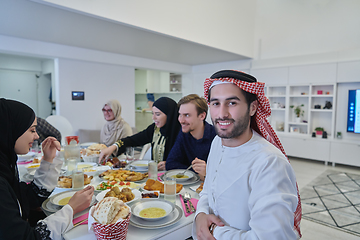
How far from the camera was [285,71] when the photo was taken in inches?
224

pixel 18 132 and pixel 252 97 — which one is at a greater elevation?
pixel 252 97

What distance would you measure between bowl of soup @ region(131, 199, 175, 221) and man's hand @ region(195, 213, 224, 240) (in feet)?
0.58

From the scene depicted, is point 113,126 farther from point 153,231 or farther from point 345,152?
point 345,152

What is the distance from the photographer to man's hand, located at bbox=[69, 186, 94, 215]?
3.92ft

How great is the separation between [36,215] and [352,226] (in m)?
3.15

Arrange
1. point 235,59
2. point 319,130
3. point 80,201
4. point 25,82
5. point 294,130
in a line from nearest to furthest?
point 80,201 < point 319,130 < point 294,130 < point 235,59 < point 25,82

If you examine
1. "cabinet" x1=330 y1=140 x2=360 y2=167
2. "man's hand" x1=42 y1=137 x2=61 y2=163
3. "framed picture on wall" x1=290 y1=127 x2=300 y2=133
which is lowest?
"cabinet" x1=330 y1=140 x2=360 y2=167

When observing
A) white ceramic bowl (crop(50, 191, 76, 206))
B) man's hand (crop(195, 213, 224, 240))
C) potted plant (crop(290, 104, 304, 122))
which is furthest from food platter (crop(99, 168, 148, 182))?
potted plant (crop(290, 104, 304, 122))

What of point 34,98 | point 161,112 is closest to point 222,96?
point 161,112

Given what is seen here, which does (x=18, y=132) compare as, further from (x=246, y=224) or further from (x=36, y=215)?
(x=246, y=224)

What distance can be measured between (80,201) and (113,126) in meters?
2.57

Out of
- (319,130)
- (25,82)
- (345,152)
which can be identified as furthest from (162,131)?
(25,82)

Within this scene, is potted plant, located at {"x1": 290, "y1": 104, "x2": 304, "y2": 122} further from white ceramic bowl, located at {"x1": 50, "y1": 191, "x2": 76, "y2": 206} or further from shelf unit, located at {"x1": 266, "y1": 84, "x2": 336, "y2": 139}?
white ceramic bowl, located at {"x1": 50, "y1": 191, "x2": 76, "y2": 206}

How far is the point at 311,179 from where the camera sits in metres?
4.18
